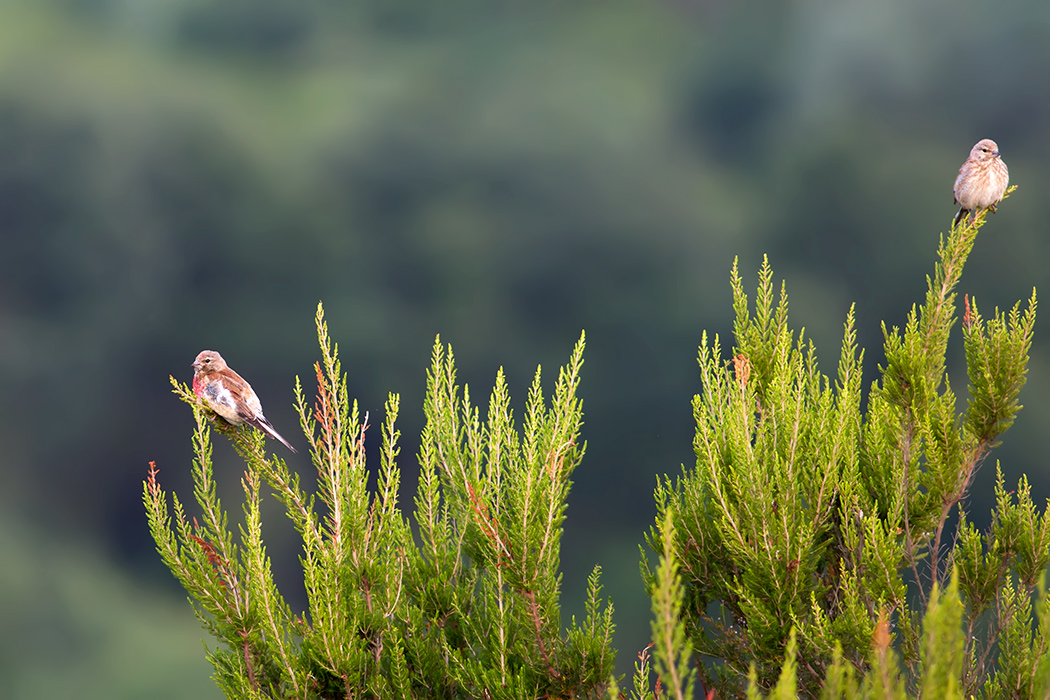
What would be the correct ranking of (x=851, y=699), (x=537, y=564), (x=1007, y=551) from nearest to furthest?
(x=851, y=699)
(x=537, y=564)
(x=1007, y=551)

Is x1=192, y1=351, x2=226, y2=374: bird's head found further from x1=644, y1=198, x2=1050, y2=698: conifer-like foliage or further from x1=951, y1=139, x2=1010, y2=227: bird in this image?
x1=951, y1=139, x2=1010, y2=227: bird

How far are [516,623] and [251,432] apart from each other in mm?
1584

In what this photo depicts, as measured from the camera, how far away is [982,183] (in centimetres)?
511

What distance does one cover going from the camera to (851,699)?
87.4 inches

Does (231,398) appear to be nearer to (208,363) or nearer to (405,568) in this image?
(208,363)

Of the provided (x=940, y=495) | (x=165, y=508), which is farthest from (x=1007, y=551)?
(x=165, y=508)

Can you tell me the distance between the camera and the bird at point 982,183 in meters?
5.09

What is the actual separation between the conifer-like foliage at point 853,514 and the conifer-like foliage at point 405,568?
0.65 metres

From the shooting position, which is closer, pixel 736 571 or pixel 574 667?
pixel 574 667

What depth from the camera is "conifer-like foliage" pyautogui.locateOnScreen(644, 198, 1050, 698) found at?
4145 millimetres

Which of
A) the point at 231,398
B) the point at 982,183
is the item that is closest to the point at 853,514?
the point at 982,183

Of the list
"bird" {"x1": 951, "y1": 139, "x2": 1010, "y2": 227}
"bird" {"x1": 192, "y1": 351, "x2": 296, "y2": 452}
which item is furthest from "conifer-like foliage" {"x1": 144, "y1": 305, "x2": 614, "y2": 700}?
"bird" {"x1": 951, "y1": 139, "x2": 1010, "y2": 227}

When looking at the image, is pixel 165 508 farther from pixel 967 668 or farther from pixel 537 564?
pixel 967 668

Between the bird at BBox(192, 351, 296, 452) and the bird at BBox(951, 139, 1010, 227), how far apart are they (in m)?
4.02
